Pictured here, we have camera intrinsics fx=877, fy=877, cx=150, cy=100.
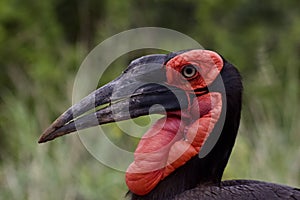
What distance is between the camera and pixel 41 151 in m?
5.35

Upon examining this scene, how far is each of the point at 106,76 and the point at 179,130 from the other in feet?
12.5

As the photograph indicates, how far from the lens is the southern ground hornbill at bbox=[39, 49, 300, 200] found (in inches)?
132

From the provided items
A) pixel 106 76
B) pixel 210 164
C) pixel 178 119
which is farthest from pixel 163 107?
pixel 106 76

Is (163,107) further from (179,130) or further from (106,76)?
(106,76)

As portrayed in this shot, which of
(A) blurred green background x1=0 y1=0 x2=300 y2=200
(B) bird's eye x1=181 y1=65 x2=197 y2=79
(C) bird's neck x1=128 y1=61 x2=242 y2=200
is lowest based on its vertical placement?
(A) blurred green background x1=0 y1=0 x2=300 y2=200

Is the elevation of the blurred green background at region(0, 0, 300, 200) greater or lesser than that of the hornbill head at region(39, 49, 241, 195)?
lesser

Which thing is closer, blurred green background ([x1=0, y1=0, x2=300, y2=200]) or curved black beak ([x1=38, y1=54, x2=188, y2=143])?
curved black beak ([x1=38, y1=54, x2=188, y2=143])

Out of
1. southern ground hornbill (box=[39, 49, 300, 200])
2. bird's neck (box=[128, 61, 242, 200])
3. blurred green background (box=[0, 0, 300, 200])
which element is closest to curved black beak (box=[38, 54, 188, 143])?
southern ground hornbill (box=[39, 49, 300, 200])

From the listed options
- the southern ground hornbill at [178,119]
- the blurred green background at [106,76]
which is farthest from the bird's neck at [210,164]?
the blurred green background at [106,76]

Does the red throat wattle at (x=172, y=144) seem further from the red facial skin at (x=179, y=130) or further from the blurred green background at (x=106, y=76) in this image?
the blurred green background at (x=106, y=76)

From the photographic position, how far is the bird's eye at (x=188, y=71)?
3438 mm

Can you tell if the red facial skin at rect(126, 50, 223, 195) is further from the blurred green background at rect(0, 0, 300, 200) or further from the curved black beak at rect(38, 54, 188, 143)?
the blurred green background at rect(0, 0, 300, 200)

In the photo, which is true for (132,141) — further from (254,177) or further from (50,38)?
(50,38)

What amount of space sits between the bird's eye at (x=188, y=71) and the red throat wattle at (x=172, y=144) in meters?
0.10
